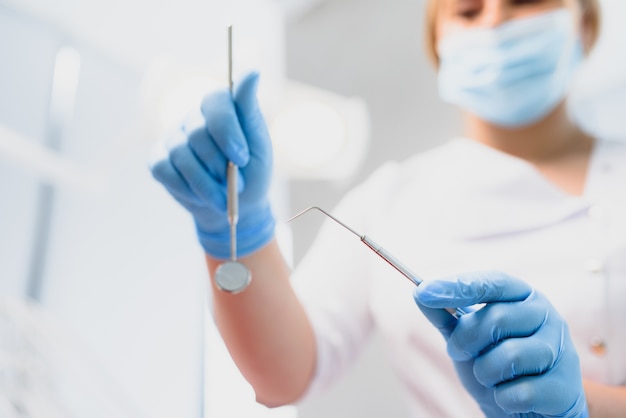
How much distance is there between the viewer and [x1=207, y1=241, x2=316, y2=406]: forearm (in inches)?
27.1

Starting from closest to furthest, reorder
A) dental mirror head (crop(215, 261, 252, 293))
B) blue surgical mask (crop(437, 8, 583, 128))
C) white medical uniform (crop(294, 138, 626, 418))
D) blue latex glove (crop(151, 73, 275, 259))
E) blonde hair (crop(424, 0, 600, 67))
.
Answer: dental mirror head (crop(215, 261, 252, 293))
blue latex glove (crop(151, 73, 275, 259))
white medical uniform (crop(294, 138, 626, 418))
blue surgical mask (crop(437, 8, 583, 128))
blonde hair (crop(424, 0, 600, 67))

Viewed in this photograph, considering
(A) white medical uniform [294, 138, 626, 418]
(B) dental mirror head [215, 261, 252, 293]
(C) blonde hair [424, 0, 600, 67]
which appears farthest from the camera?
(C) blonde hair [424, 0, 600, 67]

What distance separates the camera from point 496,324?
537 millimetres

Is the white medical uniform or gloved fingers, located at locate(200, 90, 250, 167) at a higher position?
gloved fingers, located at locate(200, 90, 250, 167)

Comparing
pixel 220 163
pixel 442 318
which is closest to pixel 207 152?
pixel 220 163

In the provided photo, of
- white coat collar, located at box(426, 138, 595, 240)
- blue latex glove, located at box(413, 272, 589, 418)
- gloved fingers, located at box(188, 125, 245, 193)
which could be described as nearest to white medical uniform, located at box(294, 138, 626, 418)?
white coat collar, located at box(426, 138, 595, 240)

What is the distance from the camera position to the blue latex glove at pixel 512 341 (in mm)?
526

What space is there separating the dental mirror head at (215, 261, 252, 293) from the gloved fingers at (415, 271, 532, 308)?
0.51 feet

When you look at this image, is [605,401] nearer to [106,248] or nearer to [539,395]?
[539,395]

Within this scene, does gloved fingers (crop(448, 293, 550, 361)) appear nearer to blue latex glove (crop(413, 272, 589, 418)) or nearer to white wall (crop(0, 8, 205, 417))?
blue latex glove (crop(413, 272, 589, 418))

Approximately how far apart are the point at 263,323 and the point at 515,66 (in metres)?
0.53

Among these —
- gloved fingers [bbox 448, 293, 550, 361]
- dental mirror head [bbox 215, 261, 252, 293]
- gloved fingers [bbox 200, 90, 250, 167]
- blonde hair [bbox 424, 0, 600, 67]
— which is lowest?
gloved fingers [bbox 448, 293, 550, 361]

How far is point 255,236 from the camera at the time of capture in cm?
68

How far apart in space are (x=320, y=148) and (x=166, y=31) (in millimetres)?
592
